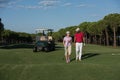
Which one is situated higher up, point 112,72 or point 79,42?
point 79,42

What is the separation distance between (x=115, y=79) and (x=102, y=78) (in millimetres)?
649

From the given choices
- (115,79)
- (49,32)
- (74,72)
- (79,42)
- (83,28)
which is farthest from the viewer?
(83,28)

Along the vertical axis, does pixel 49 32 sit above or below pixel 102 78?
above

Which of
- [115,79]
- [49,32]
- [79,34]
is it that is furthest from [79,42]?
[49,32]

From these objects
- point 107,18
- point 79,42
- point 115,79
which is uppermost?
point 107,18

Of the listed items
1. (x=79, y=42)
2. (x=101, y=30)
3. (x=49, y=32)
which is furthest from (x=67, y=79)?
(x=101, y=30)

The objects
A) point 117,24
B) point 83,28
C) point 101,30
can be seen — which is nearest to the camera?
point 117,24

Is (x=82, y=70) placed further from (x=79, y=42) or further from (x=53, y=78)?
(x=79, y=42)

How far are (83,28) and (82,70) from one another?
4454 inches

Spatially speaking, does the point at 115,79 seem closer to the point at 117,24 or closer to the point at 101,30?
the point at 117,24

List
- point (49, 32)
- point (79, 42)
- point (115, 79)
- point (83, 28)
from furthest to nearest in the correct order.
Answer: point (83, 28)
point (49, 32)
point (79, 42)
point (115, 79)

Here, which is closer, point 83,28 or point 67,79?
point 67,79

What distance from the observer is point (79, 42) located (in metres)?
26.3

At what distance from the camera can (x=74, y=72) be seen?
19812mm
